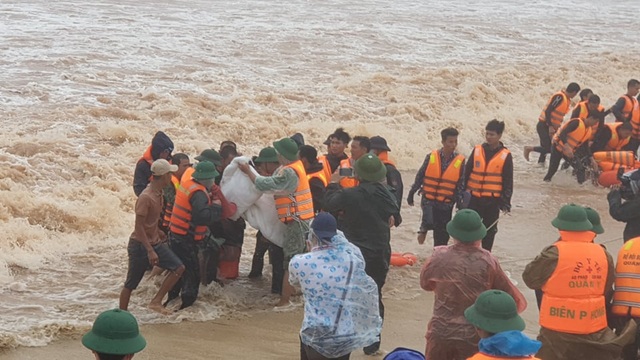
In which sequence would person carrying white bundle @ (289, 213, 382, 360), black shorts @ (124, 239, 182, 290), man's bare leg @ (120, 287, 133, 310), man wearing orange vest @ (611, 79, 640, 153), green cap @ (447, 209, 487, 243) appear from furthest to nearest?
man wearing orange vest @ (611, 79, 640, 153) → man's bare leg @ (120, 287, 133, 310) → black shorts @ (124, 239, 182, 290) → green cap @ (447, 209, 487, 243) → person carrying white bundle @ (289, 213, 382, 360)

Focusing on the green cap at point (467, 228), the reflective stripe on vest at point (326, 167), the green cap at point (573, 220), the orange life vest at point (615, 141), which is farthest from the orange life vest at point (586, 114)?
the green cap at point (467, 228)

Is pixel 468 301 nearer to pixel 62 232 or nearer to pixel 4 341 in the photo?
pixel 4 341

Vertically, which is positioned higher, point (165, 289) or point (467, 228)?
point (467, 228)

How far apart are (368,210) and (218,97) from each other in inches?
537

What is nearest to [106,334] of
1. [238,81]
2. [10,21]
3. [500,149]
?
[500,149]

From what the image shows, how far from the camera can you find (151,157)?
915 centimetres

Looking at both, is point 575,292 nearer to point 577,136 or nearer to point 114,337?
point 114,337

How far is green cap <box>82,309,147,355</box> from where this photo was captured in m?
4.44

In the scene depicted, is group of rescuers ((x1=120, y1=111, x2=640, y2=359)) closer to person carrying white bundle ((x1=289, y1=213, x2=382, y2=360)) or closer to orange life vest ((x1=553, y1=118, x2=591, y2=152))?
person carrying white bundle ((x1=289, y1=213, x2=382, y2=360))

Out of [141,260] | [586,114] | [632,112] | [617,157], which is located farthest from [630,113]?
[141,260]

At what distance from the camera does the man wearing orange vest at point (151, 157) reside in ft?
29.7

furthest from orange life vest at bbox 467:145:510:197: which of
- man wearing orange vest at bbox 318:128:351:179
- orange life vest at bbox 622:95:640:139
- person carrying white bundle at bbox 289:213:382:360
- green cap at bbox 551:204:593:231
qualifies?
orange life vest at bbox 622:95:640:139

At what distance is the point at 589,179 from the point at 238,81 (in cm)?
985

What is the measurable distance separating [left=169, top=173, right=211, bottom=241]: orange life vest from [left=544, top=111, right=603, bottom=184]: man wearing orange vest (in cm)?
798
